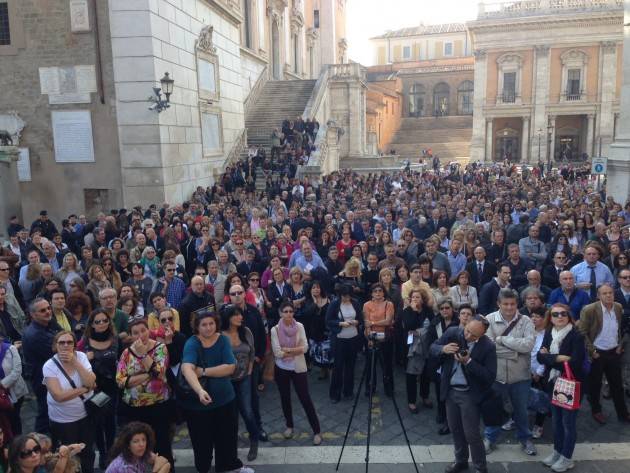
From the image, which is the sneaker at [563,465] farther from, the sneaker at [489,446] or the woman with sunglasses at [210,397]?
the woman with sunglasses at [210,397]

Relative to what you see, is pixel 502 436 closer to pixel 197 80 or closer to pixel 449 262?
pixel 449 262

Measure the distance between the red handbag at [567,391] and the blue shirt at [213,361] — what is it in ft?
10.0

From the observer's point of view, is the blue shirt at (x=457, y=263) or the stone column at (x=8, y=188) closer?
the blue shirt at (x=457, y=263)

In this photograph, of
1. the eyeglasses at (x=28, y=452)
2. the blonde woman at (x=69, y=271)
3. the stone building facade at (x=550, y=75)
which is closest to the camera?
the eyeglasses at (x=28, y=452)

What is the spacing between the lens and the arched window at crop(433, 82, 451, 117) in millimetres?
65250

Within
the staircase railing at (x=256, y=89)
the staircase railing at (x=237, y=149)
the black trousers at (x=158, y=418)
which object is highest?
the staircase railing at (x=256, y=89)

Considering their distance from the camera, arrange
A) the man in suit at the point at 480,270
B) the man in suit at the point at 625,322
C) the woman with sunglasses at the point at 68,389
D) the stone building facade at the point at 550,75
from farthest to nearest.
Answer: the stone building facade at the point at 550,75 → the man in suit at the point at 480,270 → the man in suit at the point at 625,322 → the woman with sunglasses at the point at 68,389

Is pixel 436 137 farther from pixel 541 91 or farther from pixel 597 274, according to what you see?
pixel 597 274

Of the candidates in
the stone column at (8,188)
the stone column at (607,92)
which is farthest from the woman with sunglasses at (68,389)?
the stone column at (607,92)

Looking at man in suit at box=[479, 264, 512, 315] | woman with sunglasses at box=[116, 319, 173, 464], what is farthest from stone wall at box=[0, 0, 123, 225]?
woman with sunglasses at box=[116, 319, 173, 464]

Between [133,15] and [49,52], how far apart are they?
9.19 ft

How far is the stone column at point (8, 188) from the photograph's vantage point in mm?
12570

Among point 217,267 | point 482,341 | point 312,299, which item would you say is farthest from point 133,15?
point 482,341

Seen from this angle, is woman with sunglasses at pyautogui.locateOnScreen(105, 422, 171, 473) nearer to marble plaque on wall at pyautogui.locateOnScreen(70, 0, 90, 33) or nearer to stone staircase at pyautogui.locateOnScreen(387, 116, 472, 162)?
marble plaque on wall at pyautogui.locateOnScreen(70, 0, 90, 33)
